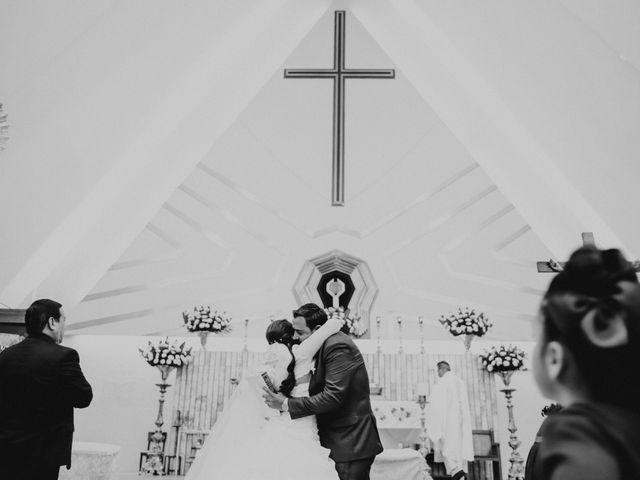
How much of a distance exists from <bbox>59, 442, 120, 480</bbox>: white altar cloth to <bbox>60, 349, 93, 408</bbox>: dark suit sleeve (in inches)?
145

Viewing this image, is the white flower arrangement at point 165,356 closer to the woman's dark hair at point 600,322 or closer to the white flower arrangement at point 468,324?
the white flower arrangement at point 468,324

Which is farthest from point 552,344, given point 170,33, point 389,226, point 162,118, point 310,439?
point 389,226

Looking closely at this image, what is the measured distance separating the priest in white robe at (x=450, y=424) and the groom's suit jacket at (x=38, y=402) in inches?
218

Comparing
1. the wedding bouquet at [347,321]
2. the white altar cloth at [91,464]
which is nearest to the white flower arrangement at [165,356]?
the white altar cloth at [91,464]

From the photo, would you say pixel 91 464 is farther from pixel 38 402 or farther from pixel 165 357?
pixel 38 402

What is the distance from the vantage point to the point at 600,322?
0.84 meters

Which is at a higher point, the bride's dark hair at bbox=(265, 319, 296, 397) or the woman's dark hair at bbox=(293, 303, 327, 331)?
the woman's dark hair at bbox=(293, 303, 327, 331)

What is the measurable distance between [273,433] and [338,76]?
872cm

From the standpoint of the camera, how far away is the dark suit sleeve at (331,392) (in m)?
2.82

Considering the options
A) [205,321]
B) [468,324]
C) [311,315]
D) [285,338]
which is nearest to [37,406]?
[285,338]

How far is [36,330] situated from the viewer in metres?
3.11

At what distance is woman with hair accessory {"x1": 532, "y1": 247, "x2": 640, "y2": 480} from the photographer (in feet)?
2.57

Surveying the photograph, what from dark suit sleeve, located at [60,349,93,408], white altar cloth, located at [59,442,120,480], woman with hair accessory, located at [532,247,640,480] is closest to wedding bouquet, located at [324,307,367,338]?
white altar cloth, located at [59,442,120,480]

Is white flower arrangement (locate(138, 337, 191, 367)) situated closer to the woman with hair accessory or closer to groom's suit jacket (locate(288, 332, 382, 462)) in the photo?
groom's suit jacket (locate(288, 332, 382, 462))
